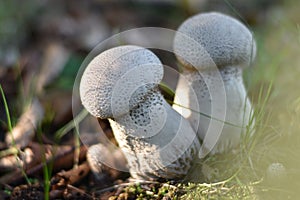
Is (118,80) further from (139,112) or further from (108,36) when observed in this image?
(108,36)

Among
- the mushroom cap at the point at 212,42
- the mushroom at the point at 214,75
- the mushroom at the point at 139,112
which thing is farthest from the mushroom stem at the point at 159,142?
the mushroom cap at the point at 212,42

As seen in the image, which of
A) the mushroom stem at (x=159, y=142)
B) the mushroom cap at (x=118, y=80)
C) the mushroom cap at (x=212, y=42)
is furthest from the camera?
the mushroom cap at (x=212, y=42)

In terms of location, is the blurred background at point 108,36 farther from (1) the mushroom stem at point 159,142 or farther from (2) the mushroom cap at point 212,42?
(2) the mushroom cap at point 212,42

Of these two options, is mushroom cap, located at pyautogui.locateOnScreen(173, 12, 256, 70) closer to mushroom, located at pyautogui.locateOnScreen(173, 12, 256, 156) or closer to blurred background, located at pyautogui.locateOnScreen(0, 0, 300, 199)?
mushroom, located at pyautogui.locateOnScreen(173, 12, 256, 156)

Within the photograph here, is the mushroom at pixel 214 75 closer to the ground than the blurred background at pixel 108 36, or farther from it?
farther from it

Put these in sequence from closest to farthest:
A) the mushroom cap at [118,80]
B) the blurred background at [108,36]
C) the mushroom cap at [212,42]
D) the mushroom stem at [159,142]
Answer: the mushroom cap at [118,80] < the mushroom stem at [159,142] < the mushroom cap at [212,42] < the blurred background at [108,36]

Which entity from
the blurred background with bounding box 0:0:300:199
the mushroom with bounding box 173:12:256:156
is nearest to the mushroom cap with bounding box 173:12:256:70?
the mushroom with bounding box 173:12:256:156

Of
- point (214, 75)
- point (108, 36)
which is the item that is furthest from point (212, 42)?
point (108, 36)
